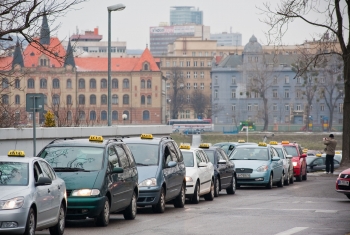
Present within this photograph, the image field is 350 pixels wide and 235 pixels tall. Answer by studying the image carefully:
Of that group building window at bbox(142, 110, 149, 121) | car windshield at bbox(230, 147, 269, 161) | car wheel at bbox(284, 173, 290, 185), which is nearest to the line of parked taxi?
car windshield at bbox(230, 147, 269, 161)

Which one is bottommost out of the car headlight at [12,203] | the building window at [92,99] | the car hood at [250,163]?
the car hood at [250,163]

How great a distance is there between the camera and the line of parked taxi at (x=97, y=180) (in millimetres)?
13375

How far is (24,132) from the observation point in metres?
27.8

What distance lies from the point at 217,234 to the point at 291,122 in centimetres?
15531

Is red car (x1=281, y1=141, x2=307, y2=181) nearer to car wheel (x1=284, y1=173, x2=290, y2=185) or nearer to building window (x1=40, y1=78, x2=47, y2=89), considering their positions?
car wheel (x1=284, y1=173, x2=290, y2=185)

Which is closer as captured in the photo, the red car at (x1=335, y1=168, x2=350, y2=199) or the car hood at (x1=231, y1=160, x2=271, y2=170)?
the red car at (x1=335, y1=168, x2=350, y2=199)

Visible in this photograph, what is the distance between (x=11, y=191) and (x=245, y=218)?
22.0 ft

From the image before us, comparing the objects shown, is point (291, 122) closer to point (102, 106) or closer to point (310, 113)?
point (310, 113)

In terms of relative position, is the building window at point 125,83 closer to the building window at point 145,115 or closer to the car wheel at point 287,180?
the building window at point 145,115

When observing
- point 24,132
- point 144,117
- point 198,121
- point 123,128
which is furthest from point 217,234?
point 144,117

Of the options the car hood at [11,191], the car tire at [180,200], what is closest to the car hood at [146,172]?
the car tire at [180,200]

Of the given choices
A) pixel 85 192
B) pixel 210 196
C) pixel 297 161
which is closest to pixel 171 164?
pixel 85 192

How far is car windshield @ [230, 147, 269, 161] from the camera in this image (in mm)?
31172

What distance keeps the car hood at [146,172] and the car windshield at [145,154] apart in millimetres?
249
